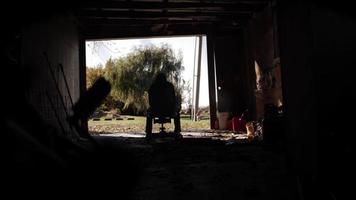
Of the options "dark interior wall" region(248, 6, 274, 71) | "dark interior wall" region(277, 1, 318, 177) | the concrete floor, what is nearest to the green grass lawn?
"dark interior wall" region(248, 6, 274, 71)

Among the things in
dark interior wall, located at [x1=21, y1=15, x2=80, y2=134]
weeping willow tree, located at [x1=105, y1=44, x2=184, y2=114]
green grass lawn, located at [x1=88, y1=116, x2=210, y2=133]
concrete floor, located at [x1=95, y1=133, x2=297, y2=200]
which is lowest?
concrete floor, located at [x1=95, y1=133, x2=297, y2=200]

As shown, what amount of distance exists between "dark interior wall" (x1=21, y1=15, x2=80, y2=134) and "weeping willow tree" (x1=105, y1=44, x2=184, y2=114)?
40.6 feet

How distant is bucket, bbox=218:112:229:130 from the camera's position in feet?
39.3

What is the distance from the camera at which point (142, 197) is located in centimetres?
279

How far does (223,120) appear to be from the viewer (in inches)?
474

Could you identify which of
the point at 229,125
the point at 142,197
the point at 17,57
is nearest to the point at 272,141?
the point at 142,197

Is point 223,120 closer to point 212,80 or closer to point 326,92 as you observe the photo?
point 212,80

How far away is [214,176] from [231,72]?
900 centimetres

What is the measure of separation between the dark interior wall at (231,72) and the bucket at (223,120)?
0.70 feet

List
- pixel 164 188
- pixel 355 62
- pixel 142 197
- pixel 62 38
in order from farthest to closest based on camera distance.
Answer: pixel 62 38, pixel 164 188, pixel 142 197, pixel 355 62

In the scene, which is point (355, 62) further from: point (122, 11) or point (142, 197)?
point (122, 11)

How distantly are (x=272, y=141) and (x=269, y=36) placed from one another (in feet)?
11.7

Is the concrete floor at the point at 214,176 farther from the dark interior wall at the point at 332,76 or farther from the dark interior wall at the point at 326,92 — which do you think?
the dark interior wall at the point at 332,76

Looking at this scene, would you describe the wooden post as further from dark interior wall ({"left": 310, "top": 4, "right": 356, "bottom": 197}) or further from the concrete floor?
dark interior wall ({"left": 310, "top": 4, "right": 356, "bottom": 197})
